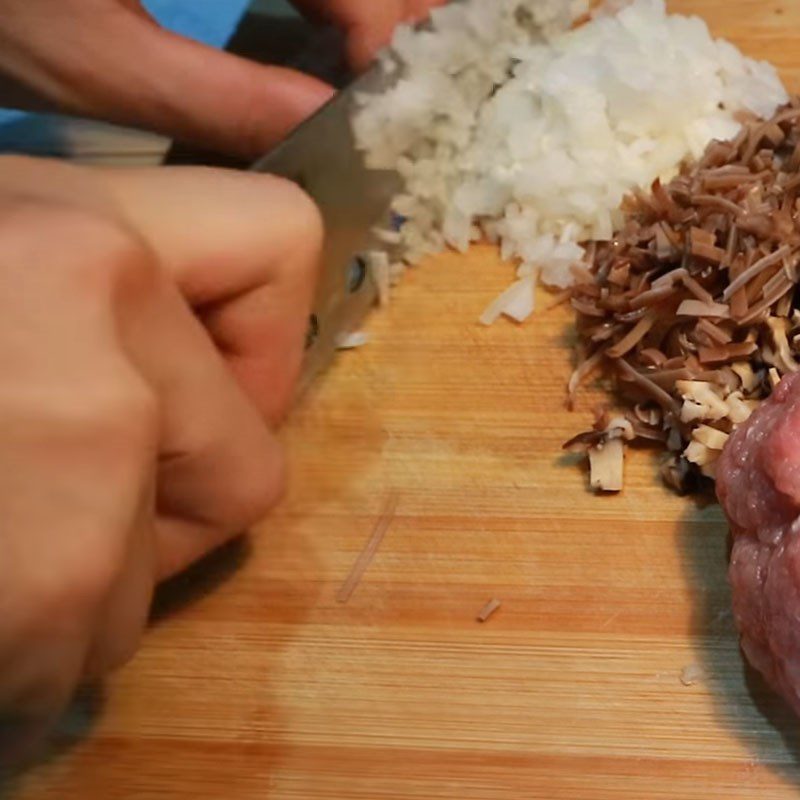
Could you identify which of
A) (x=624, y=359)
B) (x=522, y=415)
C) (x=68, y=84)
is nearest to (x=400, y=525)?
(x=522, y=415)

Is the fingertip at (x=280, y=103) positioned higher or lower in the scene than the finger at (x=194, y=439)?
higher

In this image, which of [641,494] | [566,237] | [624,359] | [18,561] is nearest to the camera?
[18,561]

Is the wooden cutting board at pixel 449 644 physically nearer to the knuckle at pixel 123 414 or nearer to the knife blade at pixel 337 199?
the knife blade at pixel 337 199

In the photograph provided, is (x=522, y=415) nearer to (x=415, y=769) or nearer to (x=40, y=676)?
(x=415, y=769)

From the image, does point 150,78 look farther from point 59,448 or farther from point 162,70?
point 59,448

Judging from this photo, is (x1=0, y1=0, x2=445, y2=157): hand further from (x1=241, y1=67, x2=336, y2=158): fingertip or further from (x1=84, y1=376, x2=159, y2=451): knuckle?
(x1=84, y1=376, x2=159, y2=451): knuckle

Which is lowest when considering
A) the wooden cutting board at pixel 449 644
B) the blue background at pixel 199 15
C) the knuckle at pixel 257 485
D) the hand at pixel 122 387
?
the wooden cutting board at pixel 449 644

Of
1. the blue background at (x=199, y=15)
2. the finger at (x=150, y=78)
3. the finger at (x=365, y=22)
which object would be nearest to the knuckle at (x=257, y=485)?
the finger at (x=150, y=78)
